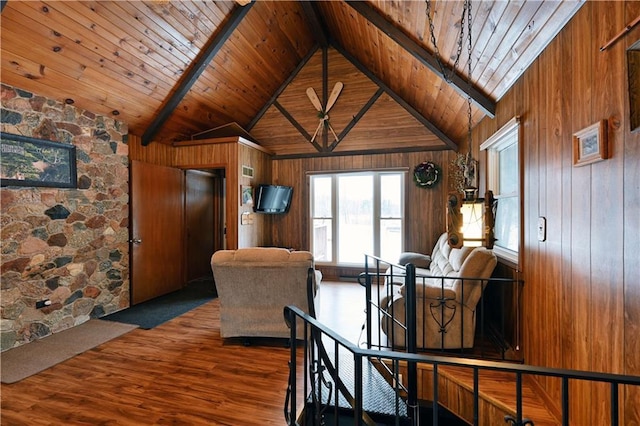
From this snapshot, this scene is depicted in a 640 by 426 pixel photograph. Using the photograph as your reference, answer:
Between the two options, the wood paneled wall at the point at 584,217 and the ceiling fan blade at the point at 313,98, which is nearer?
the wood paneled wall at the point at 584,217

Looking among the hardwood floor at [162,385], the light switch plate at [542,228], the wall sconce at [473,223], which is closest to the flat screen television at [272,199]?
the hardwood floor at [162,385]

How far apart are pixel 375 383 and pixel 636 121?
235cm

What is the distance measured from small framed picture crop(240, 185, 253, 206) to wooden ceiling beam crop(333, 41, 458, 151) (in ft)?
9.66

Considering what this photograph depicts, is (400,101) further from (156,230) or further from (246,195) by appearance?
(156,230)

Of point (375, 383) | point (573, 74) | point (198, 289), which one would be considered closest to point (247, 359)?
point (375, 383)

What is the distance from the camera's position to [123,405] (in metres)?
2.14

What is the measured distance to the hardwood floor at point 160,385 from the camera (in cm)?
203

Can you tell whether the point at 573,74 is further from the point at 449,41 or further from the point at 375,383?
the point at 375,383

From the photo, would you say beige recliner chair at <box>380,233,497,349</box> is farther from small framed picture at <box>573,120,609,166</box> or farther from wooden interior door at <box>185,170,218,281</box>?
wooden interior door at <box>185,170,218,281</box>

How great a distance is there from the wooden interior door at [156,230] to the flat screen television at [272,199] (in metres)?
1.34

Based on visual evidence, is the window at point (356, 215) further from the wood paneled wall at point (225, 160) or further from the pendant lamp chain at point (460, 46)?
the pendant lamp chain at point (460, 46)

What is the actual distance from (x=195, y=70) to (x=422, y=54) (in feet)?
9.72

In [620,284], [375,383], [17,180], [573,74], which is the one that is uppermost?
[573,74]

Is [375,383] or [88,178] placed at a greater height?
[88,178]
